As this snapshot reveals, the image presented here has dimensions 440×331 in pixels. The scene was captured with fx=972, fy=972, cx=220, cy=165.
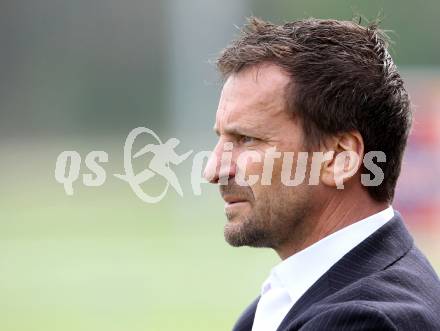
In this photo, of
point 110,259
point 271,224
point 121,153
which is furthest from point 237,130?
point 121,153

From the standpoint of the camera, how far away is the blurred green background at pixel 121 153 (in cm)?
650

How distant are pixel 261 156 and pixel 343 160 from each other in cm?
15

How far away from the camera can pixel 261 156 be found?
5.88ft

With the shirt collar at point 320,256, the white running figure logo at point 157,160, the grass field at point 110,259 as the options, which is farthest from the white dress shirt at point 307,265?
the grass field at point 110,259

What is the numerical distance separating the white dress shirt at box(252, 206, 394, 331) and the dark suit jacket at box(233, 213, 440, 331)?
0.08 ft

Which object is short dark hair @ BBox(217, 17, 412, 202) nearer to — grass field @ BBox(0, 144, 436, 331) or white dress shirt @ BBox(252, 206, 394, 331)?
white dress shirt @ BBox(252, 206, 394, 331)

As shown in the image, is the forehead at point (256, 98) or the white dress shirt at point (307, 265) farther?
the forehead at point (256, 98)

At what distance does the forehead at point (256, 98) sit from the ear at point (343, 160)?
11 centimetres

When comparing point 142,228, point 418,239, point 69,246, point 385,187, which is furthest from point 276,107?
point 142,228

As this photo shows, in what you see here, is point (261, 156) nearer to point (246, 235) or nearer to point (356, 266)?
point (246, 235)

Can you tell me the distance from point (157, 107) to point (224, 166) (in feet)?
35.0

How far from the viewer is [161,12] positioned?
12.1 meters

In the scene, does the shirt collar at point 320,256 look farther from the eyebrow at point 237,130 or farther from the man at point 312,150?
the eyebrow at point 237,130

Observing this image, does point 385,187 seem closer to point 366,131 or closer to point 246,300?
point 366,131
